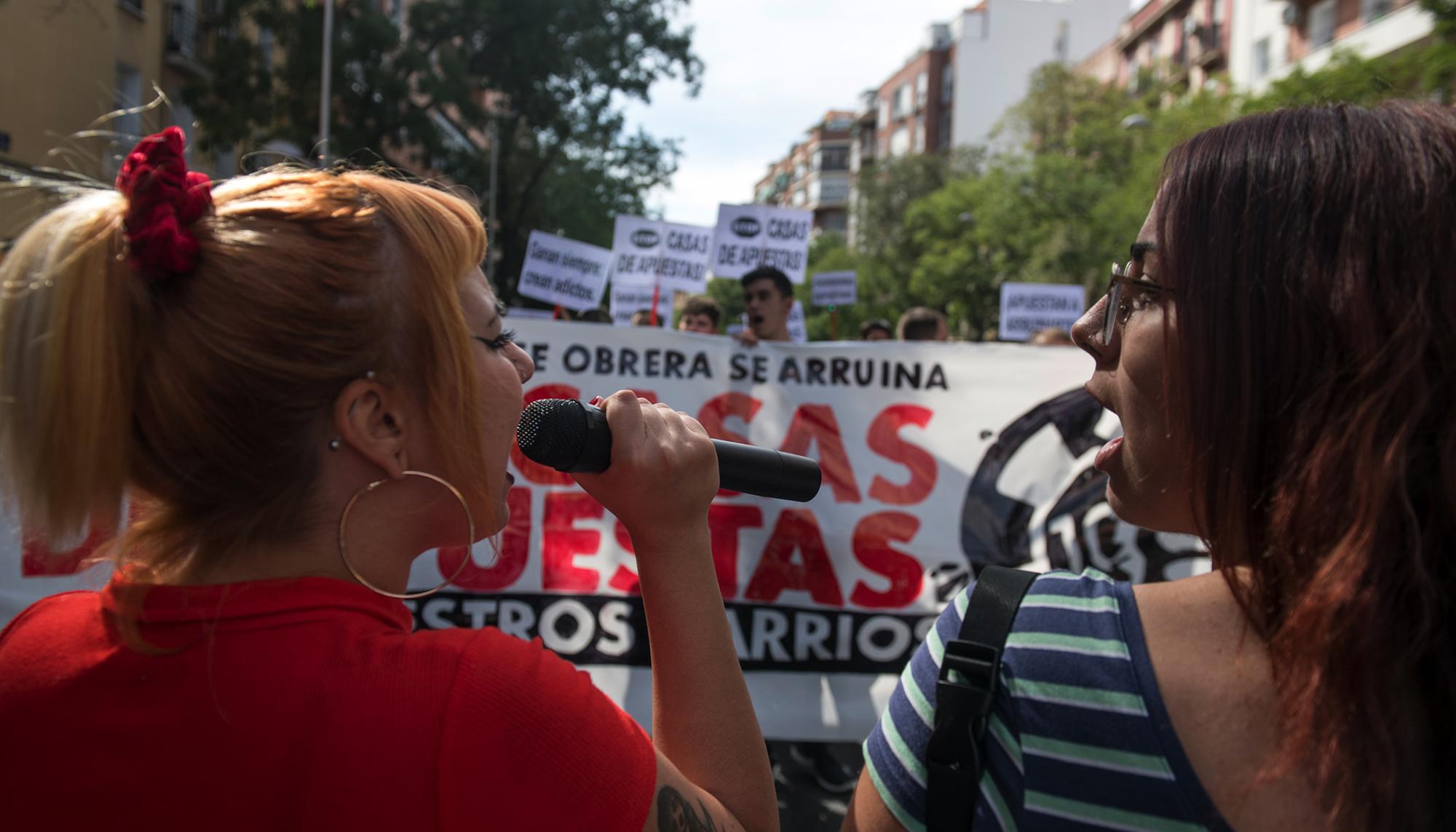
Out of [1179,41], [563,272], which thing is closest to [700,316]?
[563,272]

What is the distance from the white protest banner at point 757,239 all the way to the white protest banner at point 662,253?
16 cm

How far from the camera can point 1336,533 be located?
3.32 feet

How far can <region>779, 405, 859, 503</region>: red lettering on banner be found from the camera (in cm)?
471

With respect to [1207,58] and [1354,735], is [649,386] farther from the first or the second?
[1207,58]

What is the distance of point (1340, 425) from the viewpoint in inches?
40.3

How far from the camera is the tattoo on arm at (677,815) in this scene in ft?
3.66

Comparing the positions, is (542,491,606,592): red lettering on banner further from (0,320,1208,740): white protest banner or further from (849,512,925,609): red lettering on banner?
(849,512,925,609): red lettering on banner

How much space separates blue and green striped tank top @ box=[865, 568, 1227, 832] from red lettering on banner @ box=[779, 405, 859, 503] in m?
3.53

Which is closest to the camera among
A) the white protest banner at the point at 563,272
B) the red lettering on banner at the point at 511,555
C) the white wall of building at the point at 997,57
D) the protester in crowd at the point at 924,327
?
the red lettering on banner at the point at 511,555

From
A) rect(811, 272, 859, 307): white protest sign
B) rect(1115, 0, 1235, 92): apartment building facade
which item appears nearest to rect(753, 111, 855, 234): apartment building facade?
rect(1115, 0, 1235, 92): apartment building facade

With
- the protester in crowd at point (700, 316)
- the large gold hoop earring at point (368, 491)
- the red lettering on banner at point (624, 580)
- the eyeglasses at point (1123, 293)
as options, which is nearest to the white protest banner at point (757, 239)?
the protester in crowd at point (700, 316)

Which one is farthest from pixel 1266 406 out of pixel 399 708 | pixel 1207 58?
pixel 1207 58

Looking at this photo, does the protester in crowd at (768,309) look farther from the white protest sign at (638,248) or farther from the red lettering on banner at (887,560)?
the white protest sign at (638,248)

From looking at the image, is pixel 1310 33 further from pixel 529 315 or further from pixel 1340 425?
pixel 1340 425
